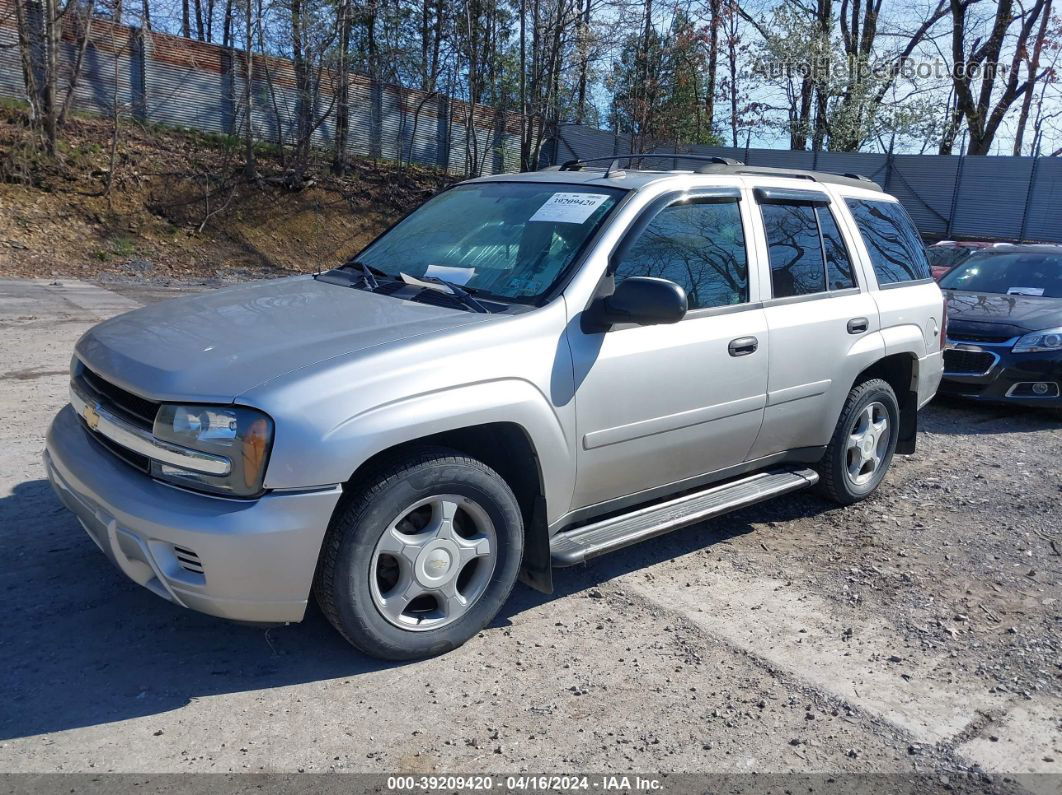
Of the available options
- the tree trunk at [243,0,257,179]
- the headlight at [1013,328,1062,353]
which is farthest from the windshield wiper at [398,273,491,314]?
the tree trunk at [243,0,257,179]

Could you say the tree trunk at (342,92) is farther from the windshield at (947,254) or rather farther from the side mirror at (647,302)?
the side mirror at (647,302)

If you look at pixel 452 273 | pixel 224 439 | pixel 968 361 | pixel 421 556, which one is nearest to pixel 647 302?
pixel 452 273

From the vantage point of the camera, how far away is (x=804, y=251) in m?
4.80

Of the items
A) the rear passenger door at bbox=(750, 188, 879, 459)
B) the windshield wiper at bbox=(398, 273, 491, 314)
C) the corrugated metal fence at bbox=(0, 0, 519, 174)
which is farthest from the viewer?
the corrugated metal fence at bbox=(0, 0, 519, 174)

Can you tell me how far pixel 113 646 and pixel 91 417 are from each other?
0.88 m

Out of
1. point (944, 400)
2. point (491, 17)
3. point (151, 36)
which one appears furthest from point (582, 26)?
point (944, 400)

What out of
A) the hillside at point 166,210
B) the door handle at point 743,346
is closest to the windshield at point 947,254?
the door handle at point 743,346

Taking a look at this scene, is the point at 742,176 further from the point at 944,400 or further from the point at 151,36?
the point at 151,36

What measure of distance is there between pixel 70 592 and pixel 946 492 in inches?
201

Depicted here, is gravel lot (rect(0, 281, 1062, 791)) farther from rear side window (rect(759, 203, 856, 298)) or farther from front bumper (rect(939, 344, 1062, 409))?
front bumper (rect(939, 344, 1062, 409))

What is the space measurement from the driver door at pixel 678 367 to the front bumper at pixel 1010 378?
4.52 meters

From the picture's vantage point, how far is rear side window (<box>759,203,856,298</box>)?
181 inches

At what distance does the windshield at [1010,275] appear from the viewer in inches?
354

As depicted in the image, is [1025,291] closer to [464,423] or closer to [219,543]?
[464,423]
